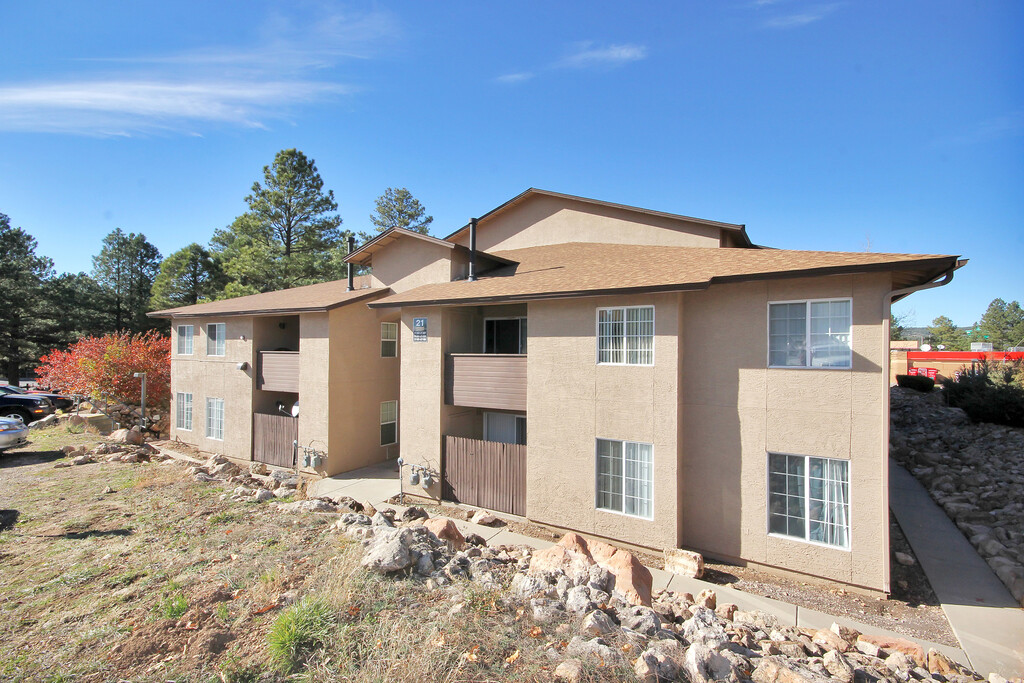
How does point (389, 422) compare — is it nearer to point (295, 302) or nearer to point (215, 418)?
point (295, 302)

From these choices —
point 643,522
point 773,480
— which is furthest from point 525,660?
point 773,480

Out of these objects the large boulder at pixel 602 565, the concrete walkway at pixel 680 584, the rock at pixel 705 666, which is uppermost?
the rock at pixel 705 666

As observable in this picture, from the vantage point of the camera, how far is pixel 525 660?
13.9 feet

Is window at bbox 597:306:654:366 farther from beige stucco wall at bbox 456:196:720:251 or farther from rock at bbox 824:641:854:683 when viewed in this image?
beige stucco wall at bbox 456:196:720:251

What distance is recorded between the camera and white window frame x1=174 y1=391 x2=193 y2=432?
1873 centimetres

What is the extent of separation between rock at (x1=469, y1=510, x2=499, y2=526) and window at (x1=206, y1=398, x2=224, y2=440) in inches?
459

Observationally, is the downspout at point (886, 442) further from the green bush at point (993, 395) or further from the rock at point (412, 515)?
the green bush at point (993, 395)

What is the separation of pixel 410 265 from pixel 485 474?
7294 millimetres

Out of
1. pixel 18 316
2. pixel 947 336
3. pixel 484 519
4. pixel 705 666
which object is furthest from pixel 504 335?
pixel 947 336

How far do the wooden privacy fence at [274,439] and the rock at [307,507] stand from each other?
6.85 metres

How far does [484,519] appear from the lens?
1108cm

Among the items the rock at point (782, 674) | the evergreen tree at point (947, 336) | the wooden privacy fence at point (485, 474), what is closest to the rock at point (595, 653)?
the rock at point (782, 674)

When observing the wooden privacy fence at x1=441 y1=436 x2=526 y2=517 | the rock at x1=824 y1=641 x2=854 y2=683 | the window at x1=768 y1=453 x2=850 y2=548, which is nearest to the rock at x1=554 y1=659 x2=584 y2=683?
the rock at x1=824 y1=641 x2=854 y2=683

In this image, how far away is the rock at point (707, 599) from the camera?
7312 millimetres
